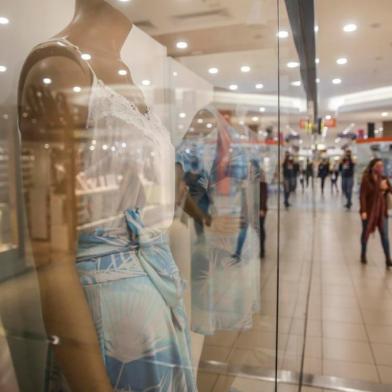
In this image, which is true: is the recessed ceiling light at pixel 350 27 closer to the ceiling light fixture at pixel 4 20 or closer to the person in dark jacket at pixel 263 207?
the person in dark jacket at pixel 263 207

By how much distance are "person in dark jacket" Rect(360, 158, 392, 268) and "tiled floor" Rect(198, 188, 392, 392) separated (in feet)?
1.29

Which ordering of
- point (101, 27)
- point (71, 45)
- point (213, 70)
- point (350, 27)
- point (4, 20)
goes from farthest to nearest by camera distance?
point (350, 27) → point (213, 70) → point (101, 27) → point (71, 45) → point (4, 20)

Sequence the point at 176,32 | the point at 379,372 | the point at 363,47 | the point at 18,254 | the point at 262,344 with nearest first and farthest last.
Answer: the point at 18,254, the point at 176,32, the point at 262,344, the point at 379,372, the point at 363,47

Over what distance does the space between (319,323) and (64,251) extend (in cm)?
307

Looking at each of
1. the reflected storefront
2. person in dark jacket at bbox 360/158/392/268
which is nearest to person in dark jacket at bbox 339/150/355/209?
person in dark jacket at bbox 360/158/392/268

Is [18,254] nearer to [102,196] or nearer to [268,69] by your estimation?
[102,196]

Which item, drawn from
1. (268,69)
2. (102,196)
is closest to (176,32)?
(102,196)

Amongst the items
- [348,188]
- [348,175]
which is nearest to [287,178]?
[348,188]

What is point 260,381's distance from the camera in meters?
1.50

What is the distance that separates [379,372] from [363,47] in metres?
6.02

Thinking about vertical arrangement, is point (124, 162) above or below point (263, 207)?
above

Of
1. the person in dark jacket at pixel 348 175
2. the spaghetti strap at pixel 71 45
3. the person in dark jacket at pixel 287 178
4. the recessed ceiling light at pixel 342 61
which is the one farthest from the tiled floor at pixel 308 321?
the person in dark jacket at pixel 348 175

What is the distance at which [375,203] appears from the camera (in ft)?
16.9

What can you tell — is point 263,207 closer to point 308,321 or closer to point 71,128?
point 71,128
